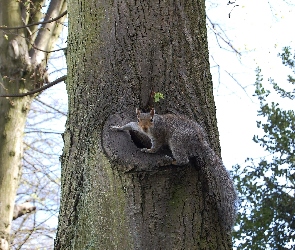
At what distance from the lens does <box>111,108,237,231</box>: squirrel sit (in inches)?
67.6

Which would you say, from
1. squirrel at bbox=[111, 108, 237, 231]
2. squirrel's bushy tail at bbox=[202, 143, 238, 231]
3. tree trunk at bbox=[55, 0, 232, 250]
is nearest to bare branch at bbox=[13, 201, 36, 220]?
tree trunk at bbox=[55, 0, 232, 250]

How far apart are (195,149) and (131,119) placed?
9.8 inches

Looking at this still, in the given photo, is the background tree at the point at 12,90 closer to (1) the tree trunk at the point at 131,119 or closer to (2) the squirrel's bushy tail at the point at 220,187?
(1) the tree trunk at the point at 131,119

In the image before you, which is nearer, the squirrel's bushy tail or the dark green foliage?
the squirrel's bushy tail

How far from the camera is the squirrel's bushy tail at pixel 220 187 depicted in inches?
67.5

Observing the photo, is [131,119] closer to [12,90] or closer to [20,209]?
[12,90]

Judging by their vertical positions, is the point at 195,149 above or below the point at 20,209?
below

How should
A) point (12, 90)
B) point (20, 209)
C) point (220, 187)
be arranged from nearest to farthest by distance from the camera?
point (220, 187) < point (12, 90) < point (20, 209)

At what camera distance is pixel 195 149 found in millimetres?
1769

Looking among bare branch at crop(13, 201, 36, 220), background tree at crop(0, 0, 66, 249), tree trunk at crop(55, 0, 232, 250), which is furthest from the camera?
bare branch at crop(13, 201, 36, 220)

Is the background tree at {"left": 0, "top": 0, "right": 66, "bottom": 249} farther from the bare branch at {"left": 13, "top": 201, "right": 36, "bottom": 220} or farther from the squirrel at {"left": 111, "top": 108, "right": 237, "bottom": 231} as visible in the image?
the squirrel at {"left": 111, "top": 108, "right": 237, "bottom": 231}

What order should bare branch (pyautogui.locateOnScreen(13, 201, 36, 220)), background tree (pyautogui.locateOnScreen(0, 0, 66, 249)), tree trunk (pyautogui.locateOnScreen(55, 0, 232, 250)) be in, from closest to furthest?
tree trunk (pyautogui.locateOnScreen(55, 0, 232, 250)), background tree (pyautogui.locateOnScreen(0, 0, 66, 249)), bare branch (pyautogui.locateOnScreen(13, 201, 36, 220))

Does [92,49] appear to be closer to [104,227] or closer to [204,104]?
[204,104]

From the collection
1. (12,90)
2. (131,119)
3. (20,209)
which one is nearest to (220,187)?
(131,119)
